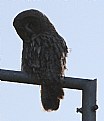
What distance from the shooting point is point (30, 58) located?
13.2 feet

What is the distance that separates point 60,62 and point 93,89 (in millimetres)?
1377

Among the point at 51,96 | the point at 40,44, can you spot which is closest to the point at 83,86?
the point at 51,96

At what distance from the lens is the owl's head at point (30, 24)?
3508 mm

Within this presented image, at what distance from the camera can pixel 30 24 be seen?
371 cm

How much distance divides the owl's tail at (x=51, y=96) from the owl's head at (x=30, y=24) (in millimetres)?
766

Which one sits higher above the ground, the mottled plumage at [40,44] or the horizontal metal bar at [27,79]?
the mottled plumage at [40,44]

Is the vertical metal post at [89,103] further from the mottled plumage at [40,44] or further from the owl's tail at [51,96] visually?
the mottled plumage at [40,44]

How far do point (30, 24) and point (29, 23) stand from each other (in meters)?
0.11

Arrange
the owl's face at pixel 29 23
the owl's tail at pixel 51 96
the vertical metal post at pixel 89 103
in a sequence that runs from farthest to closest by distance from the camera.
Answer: the owl's face at pixel 29 23 → the owl's tail at pixel 51 96 → the vertical metal post at pixel 89 103

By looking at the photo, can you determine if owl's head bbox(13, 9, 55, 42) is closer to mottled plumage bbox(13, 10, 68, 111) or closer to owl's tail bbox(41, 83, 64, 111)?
mottled plumage bbox(13, 10, 68, 111)

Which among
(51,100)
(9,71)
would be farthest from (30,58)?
(9,71)

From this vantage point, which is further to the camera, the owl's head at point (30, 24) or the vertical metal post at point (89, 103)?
the owl's head at point (30, 24)

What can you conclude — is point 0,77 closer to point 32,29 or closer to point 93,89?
point 93,89

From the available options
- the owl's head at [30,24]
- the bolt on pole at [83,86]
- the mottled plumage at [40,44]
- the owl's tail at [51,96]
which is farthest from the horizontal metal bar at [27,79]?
the owl's head at [30,24]
